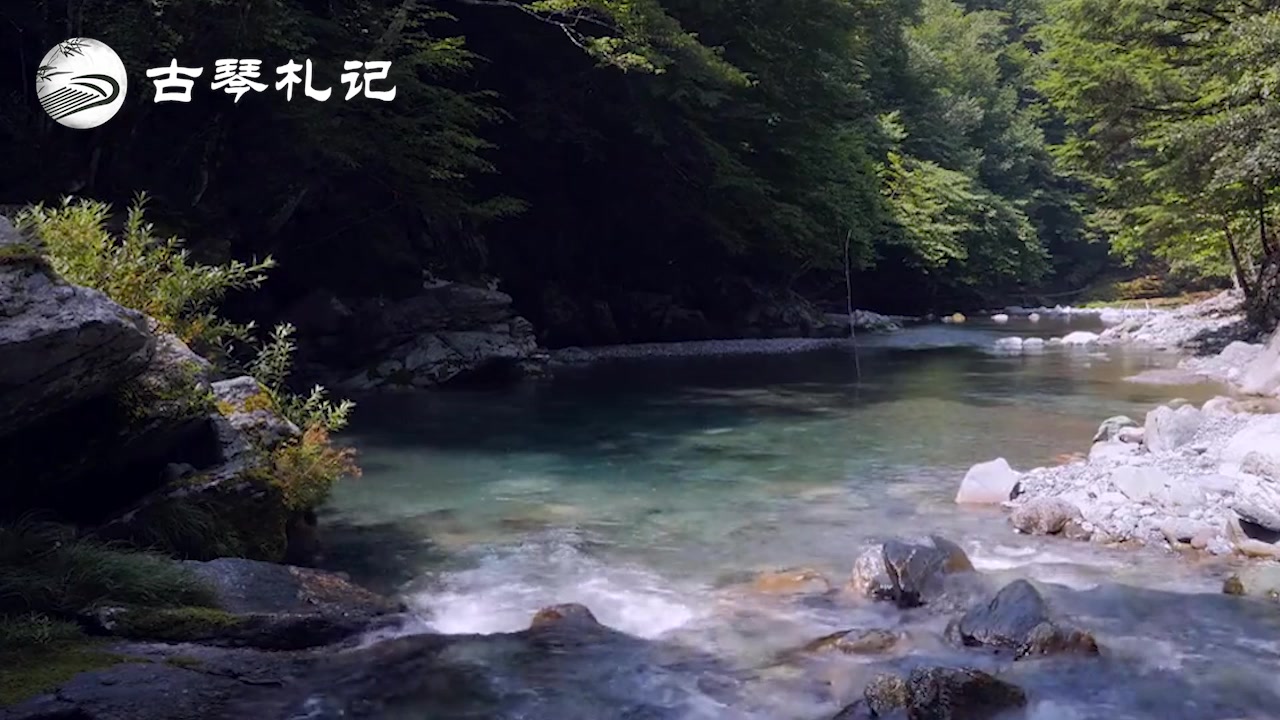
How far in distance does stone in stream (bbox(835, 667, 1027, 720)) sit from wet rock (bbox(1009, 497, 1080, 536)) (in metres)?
3.81

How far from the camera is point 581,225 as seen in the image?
27.8 m

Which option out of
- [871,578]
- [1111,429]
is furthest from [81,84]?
[1111,429]

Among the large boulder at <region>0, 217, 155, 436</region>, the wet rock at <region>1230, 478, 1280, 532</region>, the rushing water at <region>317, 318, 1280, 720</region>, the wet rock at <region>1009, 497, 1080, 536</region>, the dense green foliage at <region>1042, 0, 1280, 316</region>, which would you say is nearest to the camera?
the large boulder at <region>0, 217, 155, 436</region>

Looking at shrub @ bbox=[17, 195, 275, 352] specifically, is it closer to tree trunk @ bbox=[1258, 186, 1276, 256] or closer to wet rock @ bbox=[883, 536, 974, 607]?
wet rock @ bbox=[883, 536, 974, 607]

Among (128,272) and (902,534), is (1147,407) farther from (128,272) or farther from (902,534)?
(128,272)

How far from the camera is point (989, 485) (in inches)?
390

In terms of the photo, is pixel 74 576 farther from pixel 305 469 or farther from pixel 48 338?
pixel 305 469

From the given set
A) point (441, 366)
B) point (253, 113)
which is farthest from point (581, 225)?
point (253, 113)

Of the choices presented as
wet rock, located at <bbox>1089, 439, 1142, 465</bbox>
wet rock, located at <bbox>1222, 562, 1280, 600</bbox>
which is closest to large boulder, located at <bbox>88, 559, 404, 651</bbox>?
wet rock, located at <bbox>1222, 562, 1280, 600</bbox>

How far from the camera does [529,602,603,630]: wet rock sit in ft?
20.7

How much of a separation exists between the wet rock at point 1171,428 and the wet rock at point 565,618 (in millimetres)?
7260

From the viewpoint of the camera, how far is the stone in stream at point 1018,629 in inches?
235

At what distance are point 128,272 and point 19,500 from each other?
2.20m

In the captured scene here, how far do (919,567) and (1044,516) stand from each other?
90.1 inches
